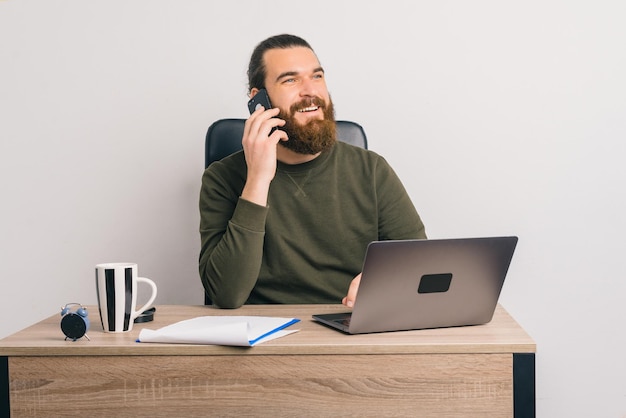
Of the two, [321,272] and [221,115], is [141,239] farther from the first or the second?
[321,272]

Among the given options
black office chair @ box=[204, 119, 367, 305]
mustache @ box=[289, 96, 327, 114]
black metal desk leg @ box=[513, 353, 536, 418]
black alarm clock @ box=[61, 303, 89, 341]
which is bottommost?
black metal desk leg @ box=[513, 353, 536, 418]

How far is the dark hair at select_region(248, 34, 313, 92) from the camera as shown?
70.0 inches

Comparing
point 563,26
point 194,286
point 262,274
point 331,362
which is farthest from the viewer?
point 194,286

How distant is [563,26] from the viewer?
2111 mm

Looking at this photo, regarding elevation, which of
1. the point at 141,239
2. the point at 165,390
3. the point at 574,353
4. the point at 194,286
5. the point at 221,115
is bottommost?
the point at 574,353

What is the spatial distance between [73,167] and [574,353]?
171cm

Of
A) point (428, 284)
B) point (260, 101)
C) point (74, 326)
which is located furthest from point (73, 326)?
point (260, 101)

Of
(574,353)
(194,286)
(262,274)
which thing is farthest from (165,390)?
(574,353)

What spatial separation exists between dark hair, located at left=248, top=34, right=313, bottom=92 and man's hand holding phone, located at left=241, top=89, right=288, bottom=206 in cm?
17

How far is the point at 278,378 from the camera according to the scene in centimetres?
101

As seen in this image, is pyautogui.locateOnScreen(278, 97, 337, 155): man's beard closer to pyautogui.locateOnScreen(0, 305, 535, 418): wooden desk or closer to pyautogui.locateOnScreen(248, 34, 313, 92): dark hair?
pyautogui.locateOnScreen(248, 34, 313, 92): dark hair

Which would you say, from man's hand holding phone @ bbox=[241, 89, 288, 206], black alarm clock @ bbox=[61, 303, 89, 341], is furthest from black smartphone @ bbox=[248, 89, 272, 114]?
black alarm clock @ bbox=[61, 303, 89, 341]

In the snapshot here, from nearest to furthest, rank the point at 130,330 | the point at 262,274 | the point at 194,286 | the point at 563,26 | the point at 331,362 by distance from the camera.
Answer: the point at 331,362 < the point at 130,330 < the point at 262,274 < the point at 563,26 < the point at 194,286

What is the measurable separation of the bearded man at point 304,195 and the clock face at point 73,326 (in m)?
0.46
